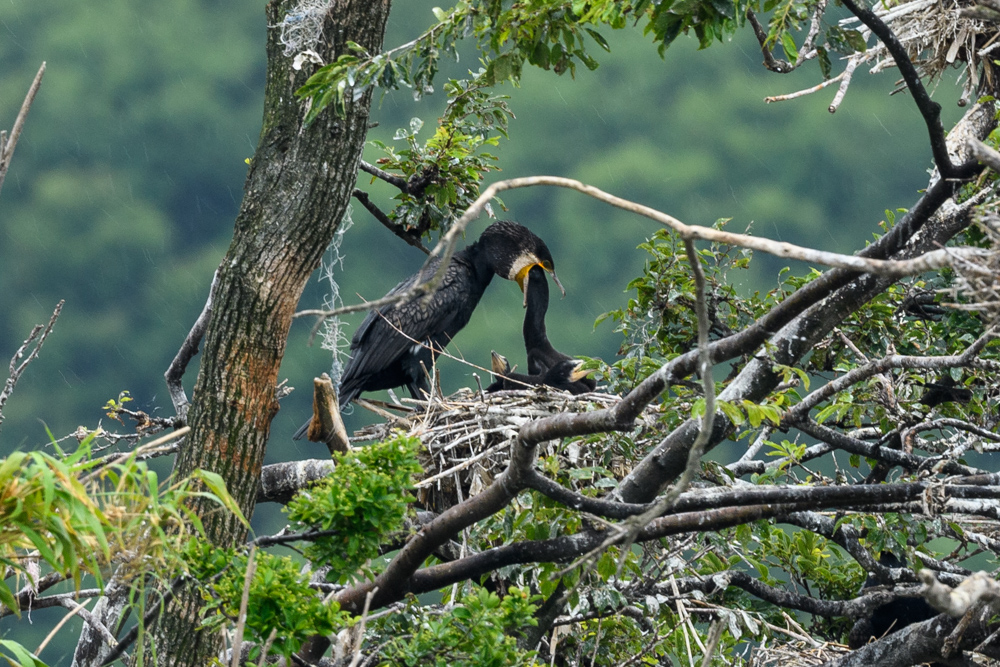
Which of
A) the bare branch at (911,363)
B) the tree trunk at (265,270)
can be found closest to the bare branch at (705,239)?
the bare branch at (911,363)

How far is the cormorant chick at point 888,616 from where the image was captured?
357 centimetres

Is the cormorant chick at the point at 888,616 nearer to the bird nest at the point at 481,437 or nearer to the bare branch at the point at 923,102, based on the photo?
the bird nest at the point at 481,437

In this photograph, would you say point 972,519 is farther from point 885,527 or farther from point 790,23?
point 790,23

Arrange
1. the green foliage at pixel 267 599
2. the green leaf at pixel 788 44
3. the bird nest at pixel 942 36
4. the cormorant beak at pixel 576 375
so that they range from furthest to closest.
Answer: the cormorant beak at pixel 576 375, the bird nest at pixel 942 36, the green leaf at pixel 788 44, the green foliage at pixel 267 599

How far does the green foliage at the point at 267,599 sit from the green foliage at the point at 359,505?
124 mm

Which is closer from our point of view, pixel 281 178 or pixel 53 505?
pixel 53 505

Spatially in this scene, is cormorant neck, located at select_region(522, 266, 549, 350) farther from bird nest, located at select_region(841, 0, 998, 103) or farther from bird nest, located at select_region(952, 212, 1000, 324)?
bird nest, located at select_region(952, 212, 1000, 324)

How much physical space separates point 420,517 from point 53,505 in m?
1.92

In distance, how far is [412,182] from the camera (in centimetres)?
437

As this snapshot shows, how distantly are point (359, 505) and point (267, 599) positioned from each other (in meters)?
0.28

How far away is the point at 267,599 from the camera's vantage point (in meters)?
2.13

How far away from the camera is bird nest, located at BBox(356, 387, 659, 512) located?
3602 mm

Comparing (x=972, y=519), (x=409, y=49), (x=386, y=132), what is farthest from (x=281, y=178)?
(x=386, y=132)

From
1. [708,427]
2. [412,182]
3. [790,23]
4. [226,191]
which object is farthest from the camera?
[226,191]
